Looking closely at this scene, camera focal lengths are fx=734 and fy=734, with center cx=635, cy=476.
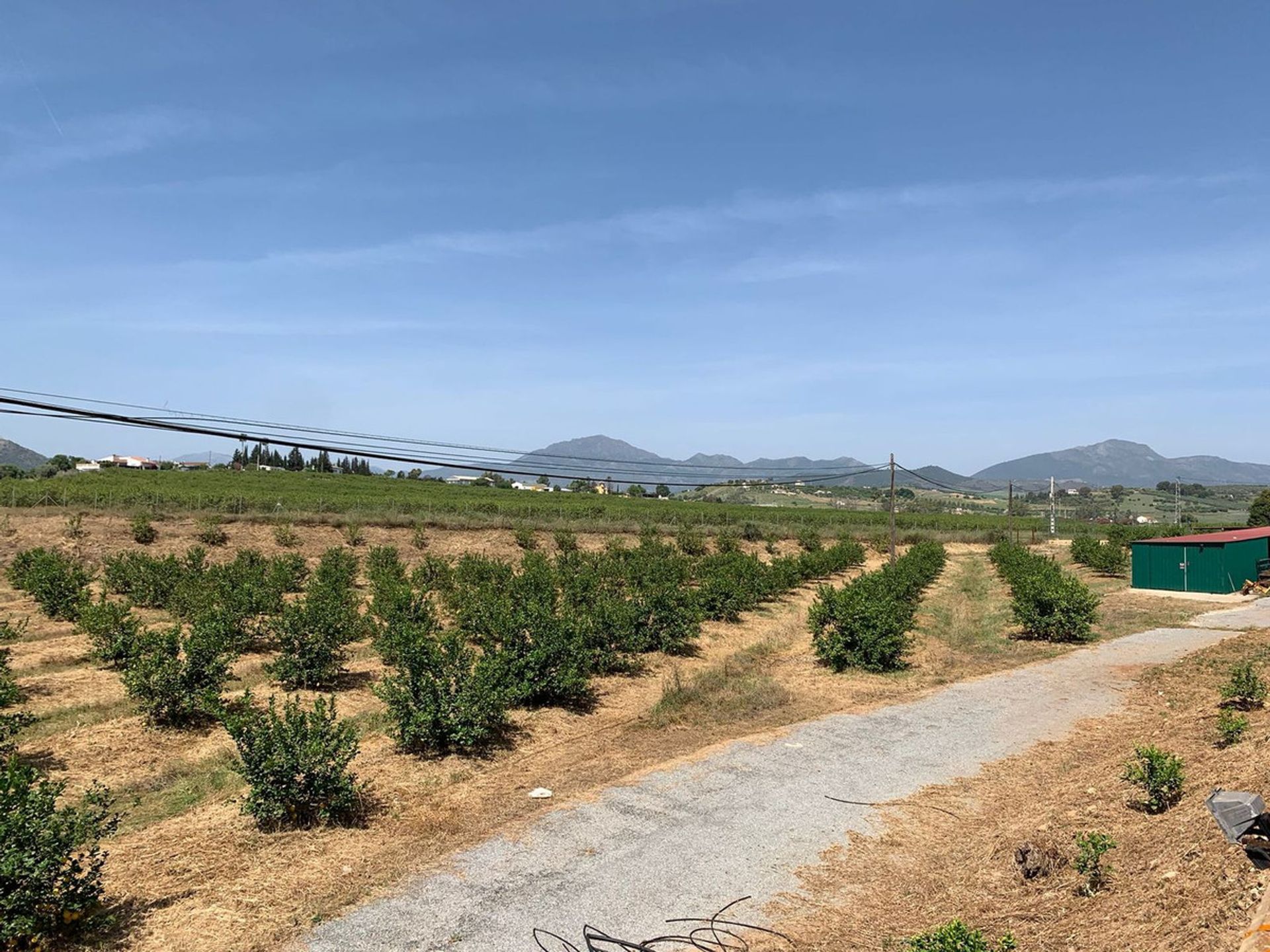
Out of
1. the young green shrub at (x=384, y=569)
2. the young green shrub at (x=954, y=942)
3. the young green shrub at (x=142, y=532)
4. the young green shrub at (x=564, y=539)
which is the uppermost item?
the young green shrub at (x=142, y=532)

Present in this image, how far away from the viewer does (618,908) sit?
6453 mm

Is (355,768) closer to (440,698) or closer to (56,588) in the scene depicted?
(440,698)

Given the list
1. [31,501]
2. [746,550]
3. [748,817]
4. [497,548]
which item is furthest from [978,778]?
[31,501]

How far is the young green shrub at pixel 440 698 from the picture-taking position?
10516 mm

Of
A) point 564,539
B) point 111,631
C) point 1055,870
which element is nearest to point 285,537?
point 564,539

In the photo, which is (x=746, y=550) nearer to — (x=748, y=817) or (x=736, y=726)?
(x=736, y=726)

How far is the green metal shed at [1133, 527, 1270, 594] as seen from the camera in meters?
30.5

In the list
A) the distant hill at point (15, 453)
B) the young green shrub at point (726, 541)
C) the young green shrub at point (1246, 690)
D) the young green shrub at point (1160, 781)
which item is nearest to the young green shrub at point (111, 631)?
the young green shrub at point (1160, 781)

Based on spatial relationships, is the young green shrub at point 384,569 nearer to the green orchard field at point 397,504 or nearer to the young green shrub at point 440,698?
the young green shrub at point 440,698

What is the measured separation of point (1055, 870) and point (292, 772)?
7667 millimetres

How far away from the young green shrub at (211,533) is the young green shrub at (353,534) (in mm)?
5701

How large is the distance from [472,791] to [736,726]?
194 inches

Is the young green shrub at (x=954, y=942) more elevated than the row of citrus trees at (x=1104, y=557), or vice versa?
the young green shrub at (x=954, y=942)

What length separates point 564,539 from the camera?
4334 centimetres
